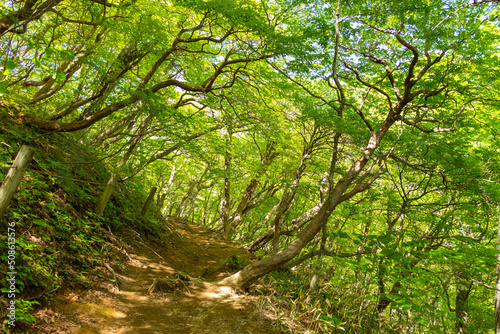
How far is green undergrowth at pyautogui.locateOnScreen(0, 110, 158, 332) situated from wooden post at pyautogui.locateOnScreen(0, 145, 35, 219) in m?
0.10

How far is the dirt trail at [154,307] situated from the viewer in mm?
3277

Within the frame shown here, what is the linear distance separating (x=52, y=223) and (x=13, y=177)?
1759 mm

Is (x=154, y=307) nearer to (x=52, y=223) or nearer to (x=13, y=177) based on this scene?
(x=52, y=223)

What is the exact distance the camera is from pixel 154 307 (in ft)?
14.1

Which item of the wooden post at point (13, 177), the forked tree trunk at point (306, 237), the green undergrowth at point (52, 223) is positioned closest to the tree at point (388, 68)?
the forked tree trunk at point (306, 237)

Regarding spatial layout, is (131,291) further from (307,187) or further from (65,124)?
(307,187)

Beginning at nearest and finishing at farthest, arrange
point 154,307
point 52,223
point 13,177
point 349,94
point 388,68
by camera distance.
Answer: point 13,177
point 52,223
point 154,307
point 388,68
point 349,94

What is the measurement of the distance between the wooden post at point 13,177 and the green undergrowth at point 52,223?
0.32ft

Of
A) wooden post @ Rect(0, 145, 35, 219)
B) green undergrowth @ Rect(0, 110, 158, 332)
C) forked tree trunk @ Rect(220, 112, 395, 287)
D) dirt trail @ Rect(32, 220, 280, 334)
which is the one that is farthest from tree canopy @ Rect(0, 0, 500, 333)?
wooden post @ Rect(0, 145, 35, 219)

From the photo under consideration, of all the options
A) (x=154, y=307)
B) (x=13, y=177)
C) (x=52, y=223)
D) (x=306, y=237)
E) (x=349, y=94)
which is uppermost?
(x=349, y=94)

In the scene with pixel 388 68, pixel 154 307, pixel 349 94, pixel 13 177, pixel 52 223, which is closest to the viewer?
pixel 13 177

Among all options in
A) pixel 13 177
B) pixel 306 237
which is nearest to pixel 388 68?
pixel 306 237

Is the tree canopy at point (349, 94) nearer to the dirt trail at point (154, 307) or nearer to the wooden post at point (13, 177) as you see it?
the dirt trail at point (154, 307)

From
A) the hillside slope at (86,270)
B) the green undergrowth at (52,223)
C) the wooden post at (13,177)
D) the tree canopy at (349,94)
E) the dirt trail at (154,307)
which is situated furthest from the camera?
the tree canopy at (349,94)
